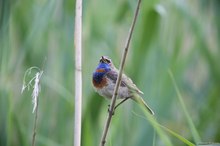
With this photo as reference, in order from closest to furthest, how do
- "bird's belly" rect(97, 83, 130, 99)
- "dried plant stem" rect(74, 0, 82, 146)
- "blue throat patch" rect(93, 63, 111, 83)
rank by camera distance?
"dried plant stem" rect(74, 0, 82, 146), "bird's belly" rect(97, 83, 130, 99), "blue throat patch" rect(93, 63, 111, 83)

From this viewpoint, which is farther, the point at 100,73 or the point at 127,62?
the point at 127,62

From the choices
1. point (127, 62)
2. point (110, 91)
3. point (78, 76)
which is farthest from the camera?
point (127, 62)

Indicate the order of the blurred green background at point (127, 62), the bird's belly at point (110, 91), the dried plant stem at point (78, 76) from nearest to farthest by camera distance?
1. the dried plant stem at point (78, 76)
2. the bird's belly at point (110, 91)
3. the blurred green background at point (127, 62)

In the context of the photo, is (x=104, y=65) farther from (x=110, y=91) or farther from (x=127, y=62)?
(x=127, y=62)

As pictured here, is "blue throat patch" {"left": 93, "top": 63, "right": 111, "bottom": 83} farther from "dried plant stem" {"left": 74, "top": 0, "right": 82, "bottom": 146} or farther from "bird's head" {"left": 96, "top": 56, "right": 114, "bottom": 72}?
"dried plant stem" {"left": 74, "top": 0, "right": 82, "bottom": 146}

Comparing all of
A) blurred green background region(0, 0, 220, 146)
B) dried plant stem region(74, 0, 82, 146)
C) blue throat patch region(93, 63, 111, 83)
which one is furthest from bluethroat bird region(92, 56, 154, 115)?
blurred green background region(0, 0, 220, 146)

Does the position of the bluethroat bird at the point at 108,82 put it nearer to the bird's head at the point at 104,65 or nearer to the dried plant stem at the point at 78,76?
the bird's head at the point at 104,65

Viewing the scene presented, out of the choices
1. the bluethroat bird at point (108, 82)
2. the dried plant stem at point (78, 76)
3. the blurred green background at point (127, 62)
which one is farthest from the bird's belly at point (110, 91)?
the blurred green background at point (127, 62)

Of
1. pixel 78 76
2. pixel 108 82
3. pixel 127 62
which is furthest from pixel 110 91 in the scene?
pixel 127 62
